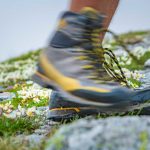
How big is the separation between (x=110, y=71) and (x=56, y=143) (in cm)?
267

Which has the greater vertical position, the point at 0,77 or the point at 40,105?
the point at 40,105

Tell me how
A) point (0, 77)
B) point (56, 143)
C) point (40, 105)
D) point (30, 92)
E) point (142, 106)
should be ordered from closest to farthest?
point (56, 143), point (142, 106), point (40, 105), point (30, 92), point (0, 77)

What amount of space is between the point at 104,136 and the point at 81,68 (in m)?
1.72

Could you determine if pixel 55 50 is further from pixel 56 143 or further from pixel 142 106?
pixel 56 143

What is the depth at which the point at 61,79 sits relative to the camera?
16.1 feet

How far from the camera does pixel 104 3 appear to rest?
206 inches

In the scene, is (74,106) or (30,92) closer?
(74,106)

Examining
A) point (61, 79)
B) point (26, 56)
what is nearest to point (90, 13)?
point (61, 79)

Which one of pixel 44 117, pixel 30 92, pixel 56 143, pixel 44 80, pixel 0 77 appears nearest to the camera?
pixel 56 143

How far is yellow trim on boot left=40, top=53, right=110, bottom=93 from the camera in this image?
482 cm

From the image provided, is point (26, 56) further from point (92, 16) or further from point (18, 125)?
point (92, 16)

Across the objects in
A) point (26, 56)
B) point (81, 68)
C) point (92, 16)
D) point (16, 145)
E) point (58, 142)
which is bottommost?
point (26, 56)

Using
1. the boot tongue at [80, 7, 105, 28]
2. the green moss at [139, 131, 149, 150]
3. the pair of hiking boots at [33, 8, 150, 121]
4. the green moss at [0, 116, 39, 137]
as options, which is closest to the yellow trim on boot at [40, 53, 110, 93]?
the pair of hiking boots at [33, 8, 150, 121]

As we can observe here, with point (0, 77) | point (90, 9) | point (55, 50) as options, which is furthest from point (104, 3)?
point (0, 77)
